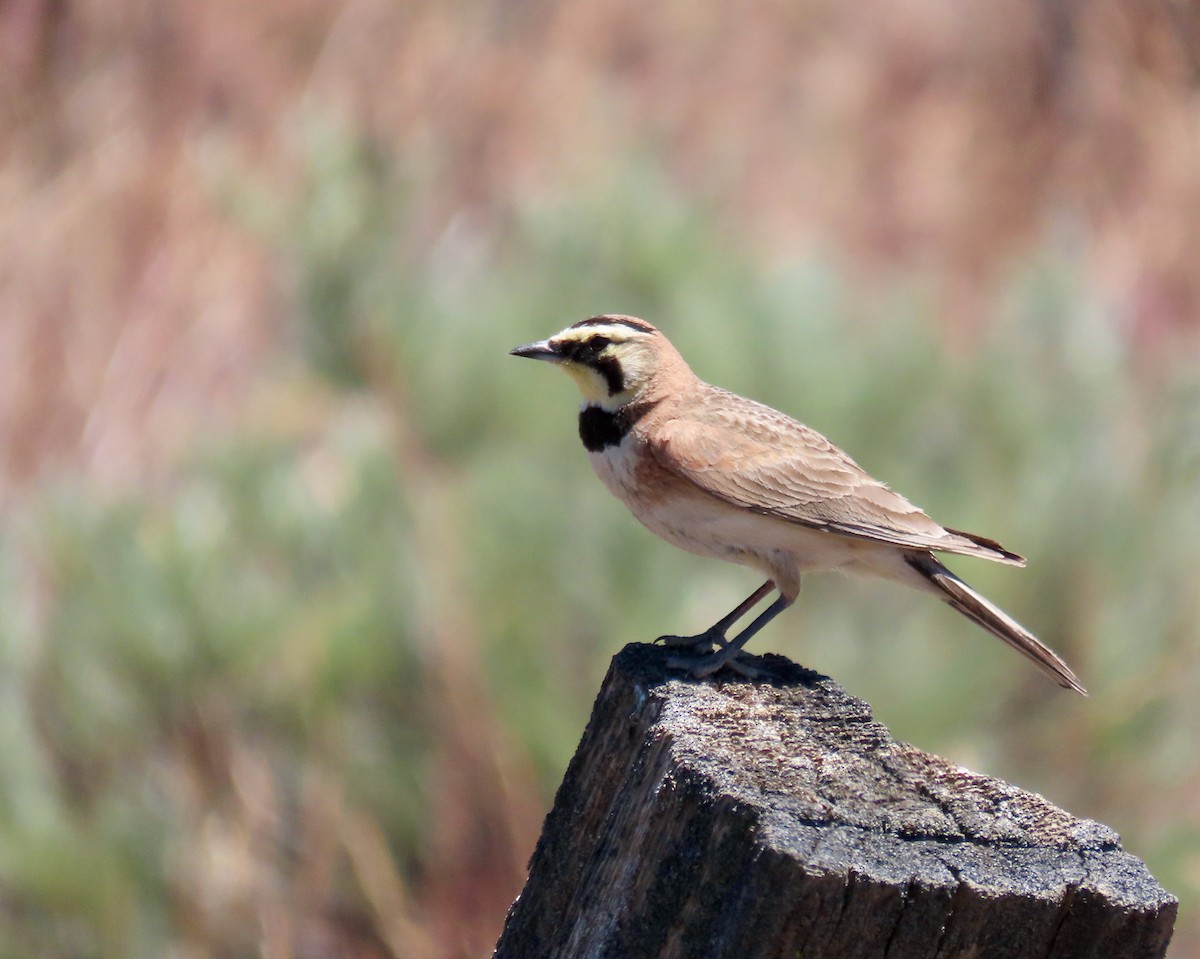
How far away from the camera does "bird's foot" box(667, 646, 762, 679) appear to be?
3029mm

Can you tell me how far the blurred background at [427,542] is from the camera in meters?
6.18

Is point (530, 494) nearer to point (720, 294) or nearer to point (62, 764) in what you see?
point (720, 294)

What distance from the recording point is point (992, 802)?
2.38m

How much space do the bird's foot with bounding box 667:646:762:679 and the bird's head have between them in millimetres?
1277

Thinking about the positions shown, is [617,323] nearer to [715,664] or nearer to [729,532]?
[729,532]

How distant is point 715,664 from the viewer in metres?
3.17

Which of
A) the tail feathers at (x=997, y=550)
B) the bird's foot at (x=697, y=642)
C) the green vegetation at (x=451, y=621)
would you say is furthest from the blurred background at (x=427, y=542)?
the bird's foot at (x=697, y=642)

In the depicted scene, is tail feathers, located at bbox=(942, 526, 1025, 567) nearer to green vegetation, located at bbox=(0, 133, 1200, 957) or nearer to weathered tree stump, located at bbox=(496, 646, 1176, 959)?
weathered tree stump, located at bbox=(496, 646, 1176, 959)

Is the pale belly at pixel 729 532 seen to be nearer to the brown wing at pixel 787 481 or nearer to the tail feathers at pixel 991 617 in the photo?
the brown wing at pixel 787 481

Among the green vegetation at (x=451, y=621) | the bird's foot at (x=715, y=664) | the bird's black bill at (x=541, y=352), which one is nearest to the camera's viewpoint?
the bird's foot at (x=715, y=664)

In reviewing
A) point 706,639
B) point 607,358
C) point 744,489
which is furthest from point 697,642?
point 607,358

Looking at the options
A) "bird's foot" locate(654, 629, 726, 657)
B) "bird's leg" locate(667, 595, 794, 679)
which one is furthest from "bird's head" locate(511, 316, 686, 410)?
"bird's leg" locate(667, 595, 794, 679)

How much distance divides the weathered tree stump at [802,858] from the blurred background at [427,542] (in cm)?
321

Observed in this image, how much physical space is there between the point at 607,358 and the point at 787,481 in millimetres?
650
